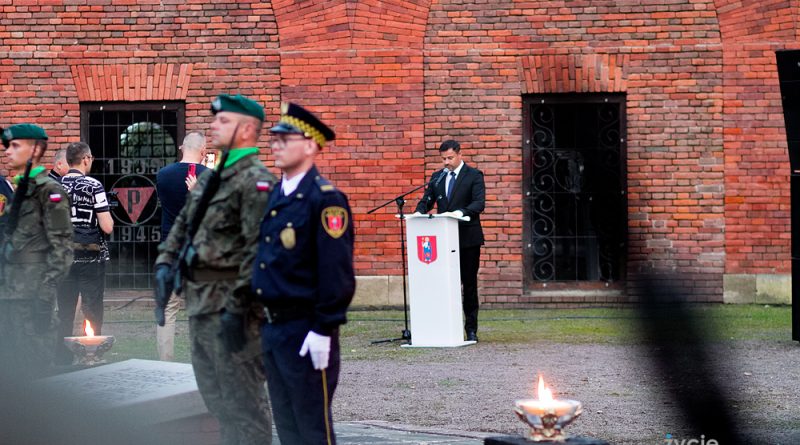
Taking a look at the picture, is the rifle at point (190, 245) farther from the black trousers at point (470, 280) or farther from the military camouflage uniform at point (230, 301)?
the black trousers at point (470, 280)

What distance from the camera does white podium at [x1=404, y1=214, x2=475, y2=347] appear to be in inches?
476

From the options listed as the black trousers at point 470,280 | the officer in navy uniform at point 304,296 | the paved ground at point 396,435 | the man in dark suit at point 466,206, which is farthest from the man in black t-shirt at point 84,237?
the officer in navy uniform at point 304,296

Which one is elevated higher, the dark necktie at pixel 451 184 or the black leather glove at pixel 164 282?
the dark necktie at pixel 451 184

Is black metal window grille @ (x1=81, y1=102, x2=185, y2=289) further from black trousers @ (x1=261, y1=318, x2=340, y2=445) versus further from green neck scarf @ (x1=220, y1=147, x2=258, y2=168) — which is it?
black trousers @ (x1=261, y1=318, x2=340, y2=445)

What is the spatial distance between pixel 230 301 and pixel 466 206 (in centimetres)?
762

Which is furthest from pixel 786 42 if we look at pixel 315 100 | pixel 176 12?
pixel 176 12

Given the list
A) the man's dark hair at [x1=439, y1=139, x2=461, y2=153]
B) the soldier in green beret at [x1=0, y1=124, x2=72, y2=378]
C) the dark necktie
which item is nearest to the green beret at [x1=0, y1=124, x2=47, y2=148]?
the soldier in green beret at [x1=0, y1=124, x2=72, y2=378]

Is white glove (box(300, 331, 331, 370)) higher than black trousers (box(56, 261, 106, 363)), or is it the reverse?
white glove (box(300, 331, 331, 370))

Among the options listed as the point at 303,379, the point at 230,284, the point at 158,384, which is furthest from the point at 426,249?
the point at 303,379

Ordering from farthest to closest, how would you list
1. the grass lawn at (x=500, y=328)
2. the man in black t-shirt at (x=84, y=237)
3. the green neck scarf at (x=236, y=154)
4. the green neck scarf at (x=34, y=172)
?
the grass lawn at (x=500, y=328) < the man in black t-shirt at (x=84, y=237) < the green neck scarf at (x=34, y=172) < the green neck scarf at (x=236, y=154)

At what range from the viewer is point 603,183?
17.0m

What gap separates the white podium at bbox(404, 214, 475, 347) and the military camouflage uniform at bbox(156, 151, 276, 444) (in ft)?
22.7

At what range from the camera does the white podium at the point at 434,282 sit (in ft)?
39.6

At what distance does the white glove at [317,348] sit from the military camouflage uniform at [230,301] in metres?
0.47
